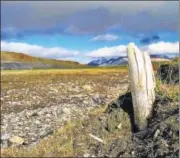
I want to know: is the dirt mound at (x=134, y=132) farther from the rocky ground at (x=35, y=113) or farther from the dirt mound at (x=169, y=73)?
the rocky ground at (x=35, y=113)

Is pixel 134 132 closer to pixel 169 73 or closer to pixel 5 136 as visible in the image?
pixel 169 73

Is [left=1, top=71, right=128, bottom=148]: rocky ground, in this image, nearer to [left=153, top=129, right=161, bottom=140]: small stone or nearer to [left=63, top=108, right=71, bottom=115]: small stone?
[left=63, top=108, right=71, bottom=115]: small stone

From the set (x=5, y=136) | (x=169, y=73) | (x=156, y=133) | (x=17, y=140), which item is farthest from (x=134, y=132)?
(x=5, y=136)

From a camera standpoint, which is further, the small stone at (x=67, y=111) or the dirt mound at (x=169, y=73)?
the small stone at (x=67, y=111)

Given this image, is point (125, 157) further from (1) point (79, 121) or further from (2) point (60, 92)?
(2) point (60, 92)

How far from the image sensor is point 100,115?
15.3m

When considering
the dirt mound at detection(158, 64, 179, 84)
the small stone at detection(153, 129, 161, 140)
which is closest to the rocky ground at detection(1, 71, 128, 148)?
the dirt mound at detection(158, 64, 179, 84)

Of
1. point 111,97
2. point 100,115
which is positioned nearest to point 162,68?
point 100,115

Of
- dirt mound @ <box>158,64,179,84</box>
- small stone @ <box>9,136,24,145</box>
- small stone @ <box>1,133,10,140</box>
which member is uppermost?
dirt mound @ <box>158,64,179,84</box>

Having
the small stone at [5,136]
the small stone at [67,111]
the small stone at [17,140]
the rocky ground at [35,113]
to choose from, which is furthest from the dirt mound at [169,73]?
the small stone at [67,111]

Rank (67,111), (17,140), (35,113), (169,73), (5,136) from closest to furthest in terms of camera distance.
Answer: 1. (169,73)
2. (17,140)
3. (5,136)
4. (35,113)
5. (67,111)

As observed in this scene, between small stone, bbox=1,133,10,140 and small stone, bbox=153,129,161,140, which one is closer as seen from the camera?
small stone, bbox=153,129,161,140

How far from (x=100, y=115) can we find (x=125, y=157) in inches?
98.1

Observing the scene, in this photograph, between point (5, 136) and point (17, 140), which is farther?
point (5, 136)
